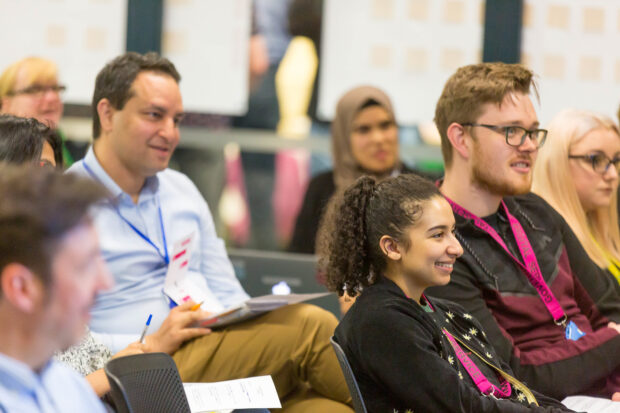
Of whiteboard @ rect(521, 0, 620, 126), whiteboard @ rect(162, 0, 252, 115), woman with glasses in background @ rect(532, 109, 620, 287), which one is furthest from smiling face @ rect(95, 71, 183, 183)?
whiteboard @ rect(521, 0, 620, 126)

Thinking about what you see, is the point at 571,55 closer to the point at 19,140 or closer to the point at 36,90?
the point at 36,90

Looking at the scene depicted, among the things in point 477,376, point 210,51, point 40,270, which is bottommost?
point 477,376

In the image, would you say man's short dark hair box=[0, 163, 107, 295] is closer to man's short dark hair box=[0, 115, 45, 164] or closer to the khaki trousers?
man's short dark hair box=[0, 115, 45, 164]

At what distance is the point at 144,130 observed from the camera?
3158mm

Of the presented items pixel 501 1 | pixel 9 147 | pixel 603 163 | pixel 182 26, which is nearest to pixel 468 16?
pixel 501 1

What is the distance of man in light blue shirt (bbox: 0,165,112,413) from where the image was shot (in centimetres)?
110

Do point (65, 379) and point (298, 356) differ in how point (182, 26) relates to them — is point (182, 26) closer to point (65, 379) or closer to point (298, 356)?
point (298, 356)

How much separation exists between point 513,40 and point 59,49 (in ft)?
10.5

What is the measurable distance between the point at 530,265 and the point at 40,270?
190 cm

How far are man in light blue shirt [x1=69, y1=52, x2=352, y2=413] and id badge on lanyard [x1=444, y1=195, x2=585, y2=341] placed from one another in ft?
2.05

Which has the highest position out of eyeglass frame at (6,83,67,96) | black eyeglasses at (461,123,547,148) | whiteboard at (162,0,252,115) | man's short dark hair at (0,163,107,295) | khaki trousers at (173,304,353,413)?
whiteboard at (162,0,252,115)

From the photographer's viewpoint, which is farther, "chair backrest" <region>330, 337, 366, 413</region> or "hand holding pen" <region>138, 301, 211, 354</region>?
"hand holding pen" <region>138, 301, 211, 354</region>

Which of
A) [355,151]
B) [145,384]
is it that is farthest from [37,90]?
[145,384]

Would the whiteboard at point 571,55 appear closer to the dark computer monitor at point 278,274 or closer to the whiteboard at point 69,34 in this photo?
the dark computer monitor at point 278,274
